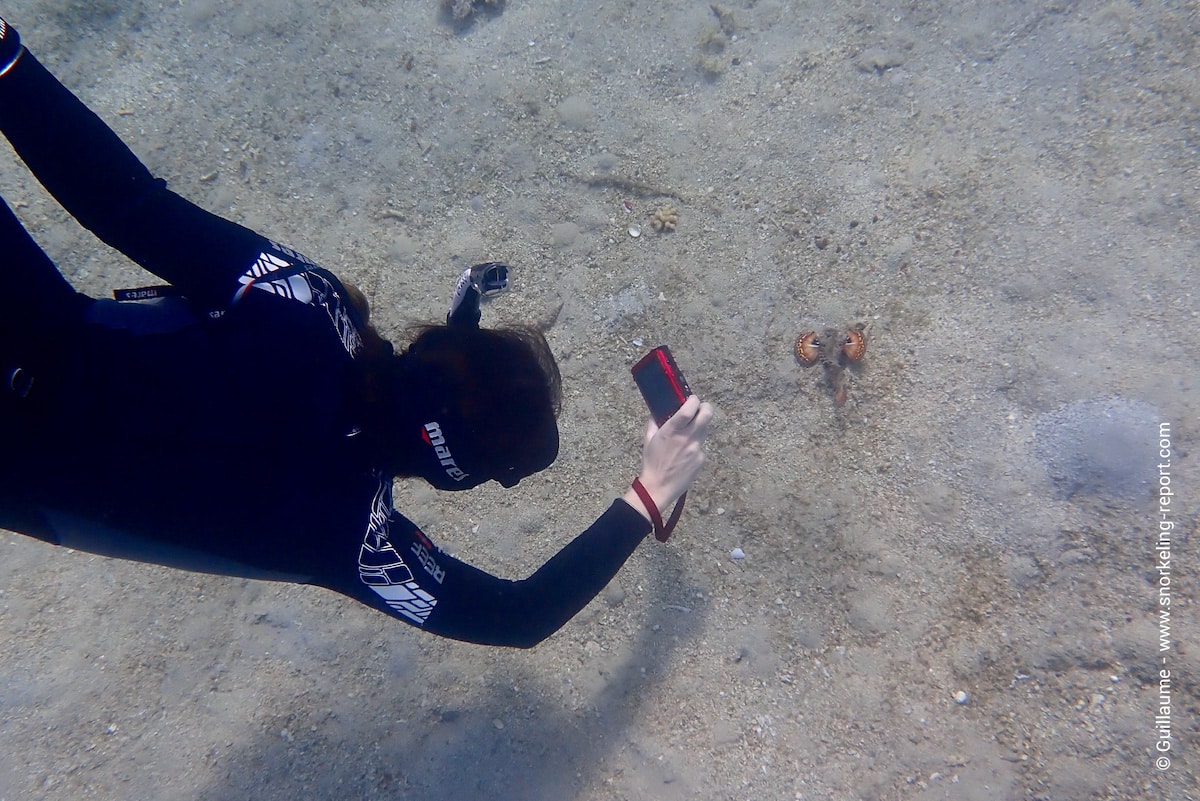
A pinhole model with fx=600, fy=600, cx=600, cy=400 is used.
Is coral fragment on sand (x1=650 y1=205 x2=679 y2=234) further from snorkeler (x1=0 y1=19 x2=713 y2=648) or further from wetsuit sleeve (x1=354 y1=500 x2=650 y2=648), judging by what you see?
wetsuit sleeve (x1=354 y1=500 x2=650 y2=648)

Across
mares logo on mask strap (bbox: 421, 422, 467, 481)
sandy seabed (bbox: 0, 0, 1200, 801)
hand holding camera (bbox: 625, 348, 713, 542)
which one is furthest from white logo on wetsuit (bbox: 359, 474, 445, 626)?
sandy seabed (bbox: 0, 0, 1200, 801)

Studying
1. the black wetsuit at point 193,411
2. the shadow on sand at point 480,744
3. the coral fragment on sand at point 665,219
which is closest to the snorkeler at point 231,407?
the black wetsuit at point 193,411

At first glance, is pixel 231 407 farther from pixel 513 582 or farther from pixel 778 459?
pixel 778 459

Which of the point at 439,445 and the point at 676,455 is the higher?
the point at 439,445

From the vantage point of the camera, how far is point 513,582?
219 cm

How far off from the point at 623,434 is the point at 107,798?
3238 mm

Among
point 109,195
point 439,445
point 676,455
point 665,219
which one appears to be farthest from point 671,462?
point 109,195

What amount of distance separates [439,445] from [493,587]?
0.63 metres

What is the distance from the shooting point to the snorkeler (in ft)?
5.65

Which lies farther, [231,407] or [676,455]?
[676,455]

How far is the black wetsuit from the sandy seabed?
1329mm

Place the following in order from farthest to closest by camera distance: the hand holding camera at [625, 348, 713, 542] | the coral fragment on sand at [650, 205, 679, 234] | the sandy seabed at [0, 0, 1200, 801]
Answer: the coral fragment on sand at [650, 205, 679, 234]
the sandy seabed at [0, 0, 1200, 801]
the hand holding camera at [625, 348, 713, 542]

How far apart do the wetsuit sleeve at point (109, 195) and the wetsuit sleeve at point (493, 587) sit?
1.09 metres

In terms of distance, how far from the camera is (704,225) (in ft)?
11.9
